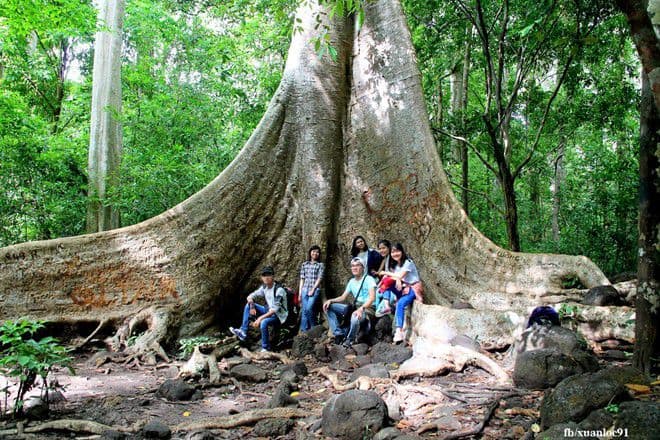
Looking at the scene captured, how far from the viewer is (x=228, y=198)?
7402mm

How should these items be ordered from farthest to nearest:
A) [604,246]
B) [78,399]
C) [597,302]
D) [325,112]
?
1. [604,246]
2. [325,112]
3. [597,302]
4. [78,399]

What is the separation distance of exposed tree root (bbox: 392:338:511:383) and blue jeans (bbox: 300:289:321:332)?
6.62 feet

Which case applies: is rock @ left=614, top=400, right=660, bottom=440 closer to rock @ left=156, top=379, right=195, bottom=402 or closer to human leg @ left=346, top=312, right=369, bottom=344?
rock @ left=156, top=379, right=195, bottom=402

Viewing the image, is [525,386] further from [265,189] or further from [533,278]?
[265,189]

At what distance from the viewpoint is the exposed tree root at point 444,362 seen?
15.9 ft

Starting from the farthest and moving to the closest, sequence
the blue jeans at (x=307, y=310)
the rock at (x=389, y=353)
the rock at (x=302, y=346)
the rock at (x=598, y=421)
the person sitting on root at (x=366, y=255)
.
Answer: the blue jeans at (x=307, y=310)
the person sitting on root at (x=366, y=255)
the rock at (x=302, y=346)
the rock at (x=389, y=353)
the rock at (x=598, y=421)

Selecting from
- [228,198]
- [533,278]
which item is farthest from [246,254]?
[533,278]

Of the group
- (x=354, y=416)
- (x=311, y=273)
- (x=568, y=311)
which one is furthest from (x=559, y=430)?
(x=311, y=273)

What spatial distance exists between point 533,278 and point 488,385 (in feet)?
7.73

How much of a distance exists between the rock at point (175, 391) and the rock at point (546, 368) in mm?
3042

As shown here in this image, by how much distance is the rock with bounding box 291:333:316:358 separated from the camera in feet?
20.9

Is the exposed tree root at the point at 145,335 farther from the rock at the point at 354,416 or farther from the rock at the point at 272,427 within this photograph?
the rock at the point at 354,416

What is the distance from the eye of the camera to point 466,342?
213 inches

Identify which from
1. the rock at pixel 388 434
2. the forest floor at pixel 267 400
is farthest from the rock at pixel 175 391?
the rock at pixel 388 434
